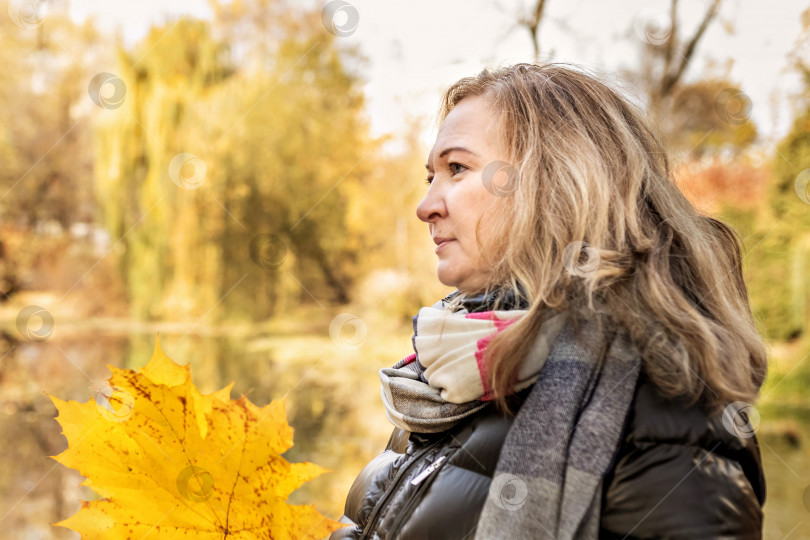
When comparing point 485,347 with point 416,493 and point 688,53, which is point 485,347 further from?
point 688,53

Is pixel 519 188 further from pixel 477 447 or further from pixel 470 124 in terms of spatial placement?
pixel 477 447

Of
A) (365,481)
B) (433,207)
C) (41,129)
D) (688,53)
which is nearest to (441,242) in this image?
(433,207)

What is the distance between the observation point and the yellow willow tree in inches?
349

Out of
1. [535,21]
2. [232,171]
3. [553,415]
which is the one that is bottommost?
[553,415]

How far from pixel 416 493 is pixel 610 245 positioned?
45cm

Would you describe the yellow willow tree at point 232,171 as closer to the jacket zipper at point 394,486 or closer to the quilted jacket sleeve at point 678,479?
the jacket zipper at point 394,486

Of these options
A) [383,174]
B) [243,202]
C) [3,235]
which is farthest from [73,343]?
[383,174]

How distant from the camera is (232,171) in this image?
34.0ft

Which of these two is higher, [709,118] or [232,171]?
[232,171]

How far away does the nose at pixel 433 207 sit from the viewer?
1141 millimetres

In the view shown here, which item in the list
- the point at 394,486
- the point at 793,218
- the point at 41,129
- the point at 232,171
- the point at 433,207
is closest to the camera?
the point at 394,486

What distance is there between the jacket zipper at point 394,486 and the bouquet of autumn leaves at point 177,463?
0.29 feet

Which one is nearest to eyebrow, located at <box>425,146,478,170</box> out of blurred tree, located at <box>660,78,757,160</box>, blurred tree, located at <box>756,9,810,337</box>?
blurred tree, located at <box>660,78,757,160</box>

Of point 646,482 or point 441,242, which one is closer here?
point 646,482
